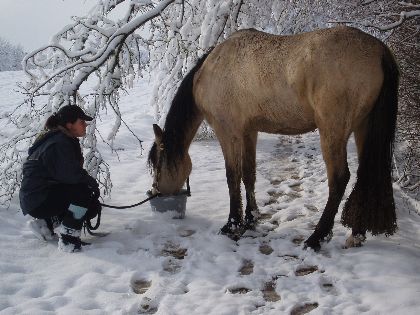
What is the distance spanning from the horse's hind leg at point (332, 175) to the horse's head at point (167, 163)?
1566mm

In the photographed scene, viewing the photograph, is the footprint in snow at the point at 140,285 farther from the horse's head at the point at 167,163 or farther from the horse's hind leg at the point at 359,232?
the horse's hind leg at the point at 359,232

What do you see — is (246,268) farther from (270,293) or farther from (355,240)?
(355,240)

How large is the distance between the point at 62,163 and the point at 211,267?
5.19 ft

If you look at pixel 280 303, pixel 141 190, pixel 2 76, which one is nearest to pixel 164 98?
pixel 141 190

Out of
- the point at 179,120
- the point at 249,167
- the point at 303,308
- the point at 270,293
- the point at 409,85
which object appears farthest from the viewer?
the point at 409,85

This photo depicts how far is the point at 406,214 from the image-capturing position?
4402 millimetres

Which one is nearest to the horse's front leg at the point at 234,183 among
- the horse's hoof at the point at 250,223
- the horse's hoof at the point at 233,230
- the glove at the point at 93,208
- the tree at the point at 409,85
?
the horse's hoof at the point at 233,230

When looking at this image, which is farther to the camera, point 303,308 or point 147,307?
point 147,307

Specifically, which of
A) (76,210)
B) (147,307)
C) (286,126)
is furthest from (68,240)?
(286,126)

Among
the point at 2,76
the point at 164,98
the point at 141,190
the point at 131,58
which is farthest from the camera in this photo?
the point at 2,76

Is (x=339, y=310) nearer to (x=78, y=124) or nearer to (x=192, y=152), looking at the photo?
(x=78, y=124)

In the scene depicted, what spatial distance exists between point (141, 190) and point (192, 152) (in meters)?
2.42

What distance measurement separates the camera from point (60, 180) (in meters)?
3.66

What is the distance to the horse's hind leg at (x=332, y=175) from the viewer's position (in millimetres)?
3359
